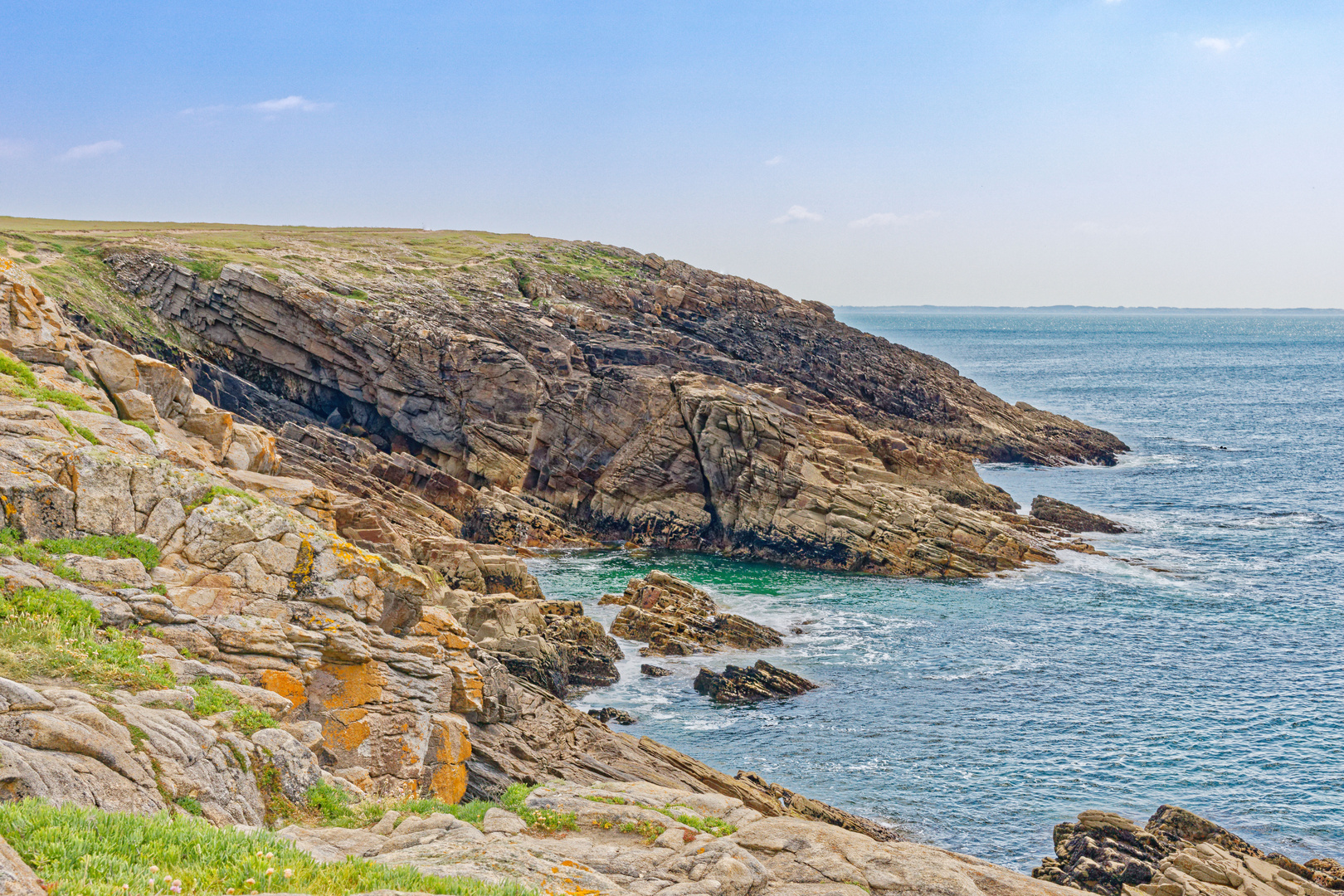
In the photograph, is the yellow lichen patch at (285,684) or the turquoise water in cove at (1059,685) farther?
the turquoise water in cove at (1059,685)

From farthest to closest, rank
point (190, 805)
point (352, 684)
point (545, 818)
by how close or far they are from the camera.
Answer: point (352, 684)
point (545, 818)
point (190, 805)

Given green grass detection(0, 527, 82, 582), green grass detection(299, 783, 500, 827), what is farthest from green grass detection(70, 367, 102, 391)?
green grass detection(299, 783, 500, 827)

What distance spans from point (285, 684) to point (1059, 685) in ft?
101

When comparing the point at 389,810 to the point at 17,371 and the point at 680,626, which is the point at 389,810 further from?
the point at 680,626

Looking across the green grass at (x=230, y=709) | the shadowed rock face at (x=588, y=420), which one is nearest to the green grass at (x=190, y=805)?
the green grass at (x=230, y=709)

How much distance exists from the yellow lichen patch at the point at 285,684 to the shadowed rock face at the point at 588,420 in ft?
132

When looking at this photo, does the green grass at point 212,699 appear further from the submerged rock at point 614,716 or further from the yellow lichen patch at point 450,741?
the submerged rock at point 614,716

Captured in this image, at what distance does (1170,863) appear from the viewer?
73.0ft

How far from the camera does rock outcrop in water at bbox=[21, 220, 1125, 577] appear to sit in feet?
184

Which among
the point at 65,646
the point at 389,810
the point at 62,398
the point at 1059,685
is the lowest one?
the point at 1059,685

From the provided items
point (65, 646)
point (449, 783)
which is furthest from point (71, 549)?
point (449, 783)

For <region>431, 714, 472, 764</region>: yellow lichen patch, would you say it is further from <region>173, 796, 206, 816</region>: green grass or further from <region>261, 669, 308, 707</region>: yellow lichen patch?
<region>173, 796, 206, 816</region>: green grass

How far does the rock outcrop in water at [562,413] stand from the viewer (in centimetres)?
5600

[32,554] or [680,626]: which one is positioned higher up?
[32,554]
